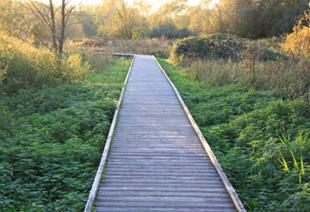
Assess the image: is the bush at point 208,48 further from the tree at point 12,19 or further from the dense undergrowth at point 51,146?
the dense undergrowth at point 51,146

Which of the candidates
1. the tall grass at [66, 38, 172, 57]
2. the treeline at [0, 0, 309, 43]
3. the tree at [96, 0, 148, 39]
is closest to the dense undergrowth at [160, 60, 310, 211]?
the treeline at [0, 0, 309, 43]

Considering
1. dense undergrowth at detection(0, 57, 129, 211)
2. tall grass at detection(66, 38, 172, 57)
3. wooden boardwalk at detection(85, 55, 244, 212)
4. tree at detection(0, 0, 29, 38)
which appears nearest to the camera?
wooden boardwalk at detection(85, 55, 244, 212)

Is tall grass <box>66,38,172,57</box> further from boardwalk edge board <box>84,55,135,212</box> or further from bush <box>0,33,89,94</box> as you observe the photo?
boardwalk edge board <box>84,55,135,212</box>

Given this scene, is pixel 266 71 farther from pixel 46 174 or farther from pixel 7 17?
pixel 7 17

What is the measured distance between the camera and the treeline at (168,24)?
24723 mm

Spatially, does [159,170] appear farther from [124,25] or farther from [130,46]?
[124,25]

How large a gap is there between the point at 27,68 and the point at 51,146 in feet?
23.4

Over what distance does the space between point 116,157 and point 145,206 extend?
2.15 meters

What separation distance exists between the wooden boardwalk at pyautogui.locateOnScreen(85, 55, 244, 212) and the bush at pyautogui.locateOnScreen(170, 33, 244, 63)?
13.3m

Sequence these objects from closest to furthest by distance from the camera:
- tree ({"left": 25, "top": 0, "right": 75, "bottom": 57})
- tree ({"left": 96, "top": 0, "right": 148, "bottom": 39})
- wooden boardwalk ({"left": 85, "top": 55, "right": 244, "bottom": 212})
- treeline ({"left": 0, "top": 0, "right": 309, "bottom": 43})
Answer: wooden boardwalk ({"left": 85, "top": 55, "right": 244, "bottom": 212})
tree ({"left": 25, "top": 0, "right": 75, "bottom": 57})
treeline ({"left": 0, "top": 0, "right": 309, "bottom": 43})
tree ({"left": 96, "top": 0, "right": 148, "bottom": 39})

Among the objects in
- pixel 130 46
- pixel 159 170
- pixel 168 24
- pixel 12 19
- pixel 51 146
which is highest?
pixel 168 24

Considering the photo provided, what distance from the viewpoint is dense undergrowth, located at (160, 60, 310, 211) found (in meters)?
6.26

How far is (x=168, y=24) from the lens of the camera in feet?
196

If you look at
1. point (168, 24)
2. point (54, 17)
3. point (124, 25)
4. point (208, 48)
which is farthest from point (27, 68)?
point (168, 24)
